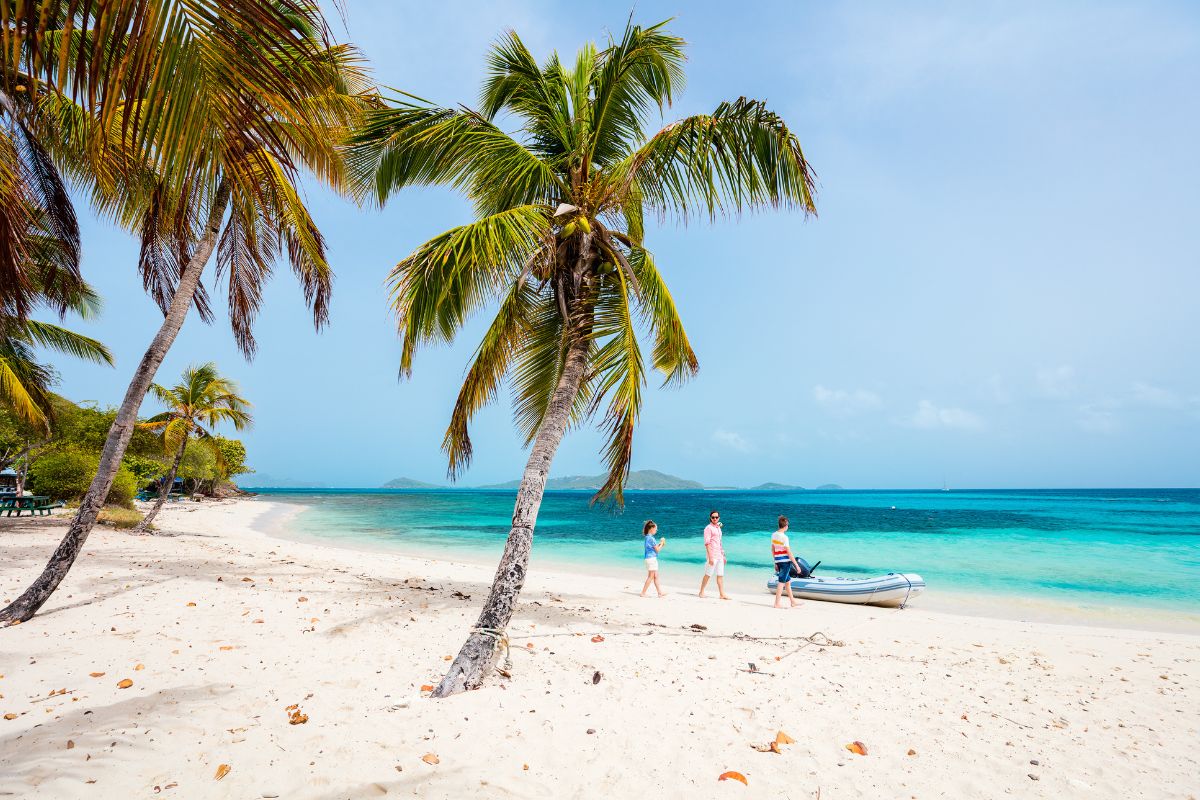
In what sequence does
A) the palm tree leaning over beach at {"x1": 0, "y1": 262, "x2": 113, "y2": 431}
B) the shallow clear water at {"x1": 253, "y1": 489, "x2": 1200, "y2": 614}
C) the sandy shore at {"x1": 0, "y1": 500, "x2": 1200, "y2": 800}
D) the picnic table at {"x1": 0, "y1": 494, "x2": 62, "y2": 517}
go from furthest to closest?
1. the picnic table at {"x1": 0, "y1": 494, "x2": 62, "y2": 517}
2. the shallow clear water at {"x1": 253, "y1": 489, "x2": 1200, "y2": 614}
3. the palm tree leaning over beach at {"x1": 0, "y1": 262, "x2": 113, "y2": 431}
4. the sandy shore at {"x1": 0, "y1": 500, "x2": 1200, "y2": 800}

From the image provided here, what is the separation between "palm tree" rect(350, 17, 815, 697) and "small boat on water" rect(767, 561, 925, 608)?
23.7 ft

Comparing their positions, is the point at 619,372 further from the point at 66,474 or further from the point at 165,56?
the point at 66,474

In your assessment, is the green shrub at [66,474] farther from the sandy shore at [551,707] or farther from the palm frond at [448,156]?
the palm frond at [448,156]

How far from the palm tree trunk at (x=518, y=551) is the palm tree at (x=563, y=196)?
0.06 ft

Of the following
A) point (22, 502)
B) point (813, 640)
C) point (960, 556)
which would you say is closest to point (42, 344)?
point (22, 502)

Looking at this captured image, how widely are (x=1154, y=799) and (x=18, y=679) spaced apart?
819 centimetres

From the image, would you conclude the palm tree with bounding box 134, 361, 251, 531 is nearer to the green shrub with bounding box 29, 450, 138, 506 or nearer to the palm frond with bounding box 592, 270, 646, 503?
the green shrub with bounding box 29, 450, 138, 506

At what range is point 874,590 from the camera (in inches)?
440

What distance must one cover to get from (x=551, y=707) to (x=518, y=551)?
130 centimetres

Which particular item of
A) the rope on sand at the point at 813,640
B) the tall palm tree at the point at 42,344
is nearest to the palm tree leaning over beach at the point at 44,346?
the tall palm tree at the point at 42,344

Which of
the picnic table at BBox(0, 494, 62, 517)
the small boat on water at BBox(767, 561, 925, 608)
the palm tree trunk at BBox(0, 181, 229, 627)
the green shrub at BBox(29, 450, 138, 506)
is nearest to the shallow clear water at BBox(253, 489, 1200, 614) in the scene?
the small boat on water at BBox(767, 561, 925, 608)

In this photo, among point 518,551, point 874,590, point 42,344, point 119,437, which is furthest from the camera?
point 42,344

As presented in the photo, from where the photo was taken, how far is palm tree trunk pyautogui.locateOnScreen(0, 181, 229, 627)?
6.22m

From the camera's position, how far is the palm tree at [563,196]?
17.7 ft
